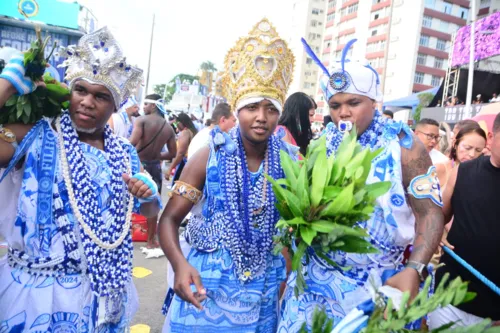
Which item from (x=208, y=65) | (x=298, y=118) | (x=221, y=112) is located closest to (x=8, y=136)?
(x=298, y=118)

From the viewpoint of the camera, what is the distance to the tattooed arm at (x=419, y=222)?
1741 millimetres

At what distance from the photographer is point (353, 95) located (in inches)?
85.4

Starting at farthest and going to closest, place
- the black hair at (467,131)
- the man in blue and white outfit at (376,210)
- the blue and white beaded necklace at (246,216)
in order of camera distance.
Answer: the black hair at (467,131) → the blue and white beaded necklace at (246,216) → the man in blue and white outfit at (376,210)

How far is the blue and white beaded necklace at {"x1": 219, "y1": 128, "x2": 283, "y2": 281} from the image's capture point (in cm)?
213

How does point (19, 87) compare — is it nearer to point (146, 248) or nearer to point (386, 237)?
point (386, 237)

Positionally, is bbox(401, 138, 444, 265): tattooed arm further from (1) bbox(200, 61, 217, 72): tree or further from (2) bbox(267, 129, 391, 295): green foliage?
(1) bbox(200, 61, 217, 72): tree

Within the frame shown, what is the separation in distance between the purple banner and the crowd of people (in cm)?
1905

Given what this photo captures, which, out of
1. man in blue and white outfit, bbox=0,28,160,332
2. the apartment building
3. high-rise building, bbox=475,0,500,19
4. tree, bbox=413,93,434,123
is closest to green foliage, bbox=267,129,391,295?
man in blue and white outfit, bbox=0,28,160,332

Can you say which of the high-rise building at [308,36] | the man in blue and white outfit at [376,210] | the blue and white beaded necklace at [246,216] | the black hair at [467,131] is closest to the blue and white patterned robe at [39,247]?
the blue and white beaded necklace at [246,216]

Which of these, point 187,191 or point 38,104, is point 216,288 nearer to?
point 187,191

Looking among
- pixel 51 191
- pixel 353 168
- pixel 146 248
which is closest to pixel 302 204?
pixel 353 168

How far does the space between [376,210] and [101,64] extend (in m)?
1.62

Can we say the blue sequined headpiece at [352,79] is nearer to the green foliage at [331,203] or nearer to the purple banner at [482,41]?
the green foliage at [331,203]

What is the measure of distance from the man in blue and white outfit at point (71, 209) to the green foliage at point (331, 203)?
0.81 m
